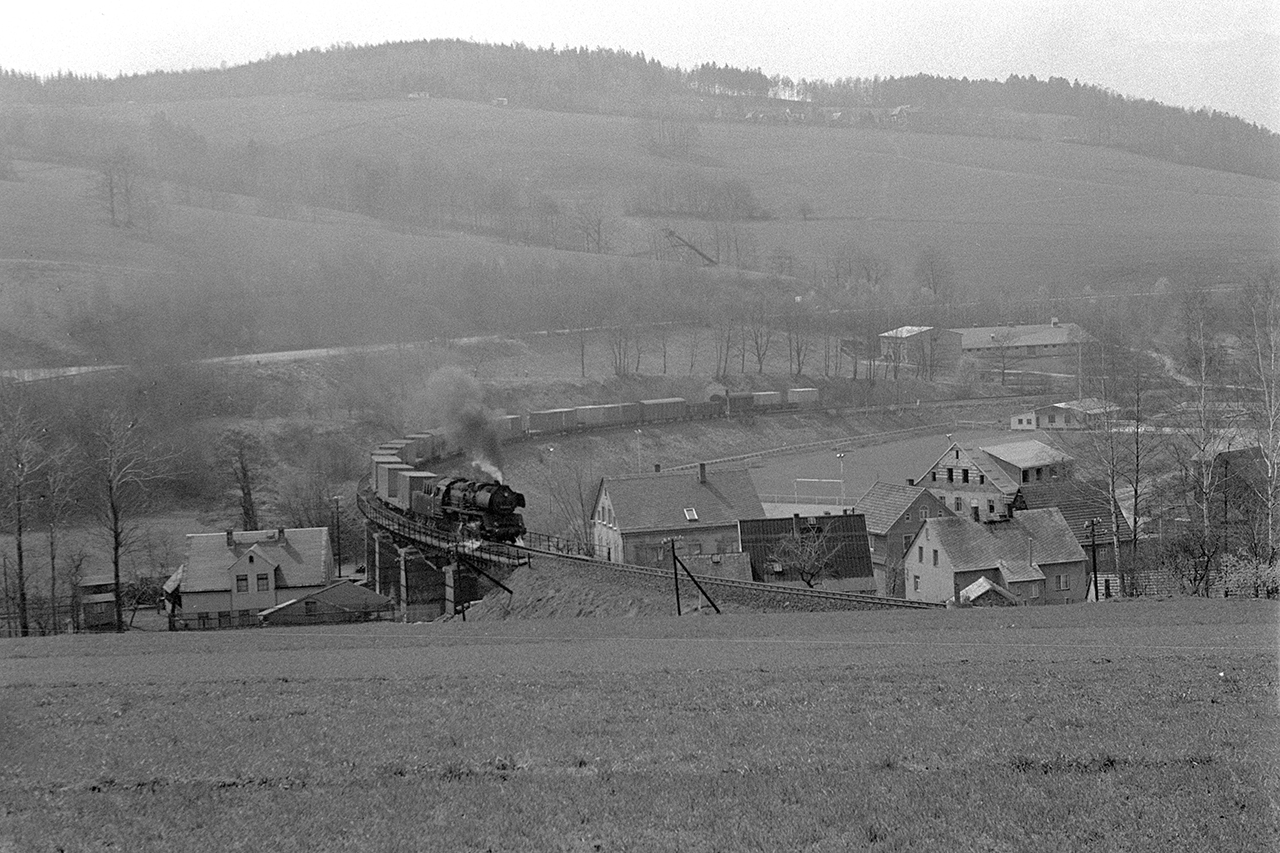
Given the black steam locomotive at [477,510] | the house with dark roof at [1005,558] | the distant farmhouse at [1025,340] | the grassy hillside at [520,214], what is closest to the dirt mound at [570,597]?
the black steam locomotive at [477,510]

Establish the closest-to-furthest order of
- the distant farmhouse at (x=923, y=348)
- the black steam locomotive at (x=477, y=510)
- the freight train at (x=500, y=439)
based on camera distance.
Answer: the black steam locomotive at (x=477, y=510) < the freight train at (x=500, y=439) < the distant farmhouse at (x=923, y=348)

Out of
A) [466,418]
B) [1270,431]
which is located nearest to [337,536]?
[466,418]

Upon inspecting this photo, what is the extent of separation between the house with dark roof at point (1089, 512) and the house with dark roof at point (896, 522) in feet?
12.2

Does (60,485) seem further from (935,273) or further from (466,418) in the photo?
(935,273)

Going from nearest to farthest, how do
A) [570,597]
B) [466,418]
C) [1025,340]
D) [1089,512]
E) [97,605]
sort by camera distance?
[570,597], [97,605], [1089,512], [466,418], [1025,340]

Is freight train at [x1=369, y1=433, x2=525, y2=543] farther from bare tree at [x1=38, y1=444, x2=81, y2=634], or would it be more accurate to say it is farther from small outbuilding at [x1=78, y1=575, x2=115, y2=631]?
bare tree at [x1=38, y1=444, x2=81, y2=634]

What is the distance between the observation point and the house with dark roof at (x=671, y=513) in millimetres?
40312

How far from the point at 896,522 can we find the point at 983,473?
8.75m

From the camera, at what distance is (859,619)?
22.1 meters

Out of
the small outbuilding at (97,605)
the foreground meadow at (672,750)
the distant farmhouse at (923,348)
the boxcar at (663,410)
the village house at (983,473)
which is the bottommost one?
the small outbuilding at (97,605)

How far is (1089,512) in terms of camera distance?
141ft

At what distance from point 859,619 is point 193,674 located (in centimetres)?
1140

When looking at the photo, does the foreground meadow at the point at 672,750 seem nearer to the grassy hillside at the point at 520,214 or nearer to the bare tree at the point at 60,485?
the bare tree at the point at 60,485

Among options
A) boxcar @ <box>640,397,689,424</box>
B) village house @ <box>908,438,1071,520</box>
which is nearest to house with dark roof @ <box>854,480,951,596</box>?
village house @ <box>908,438,1071,520</box>
